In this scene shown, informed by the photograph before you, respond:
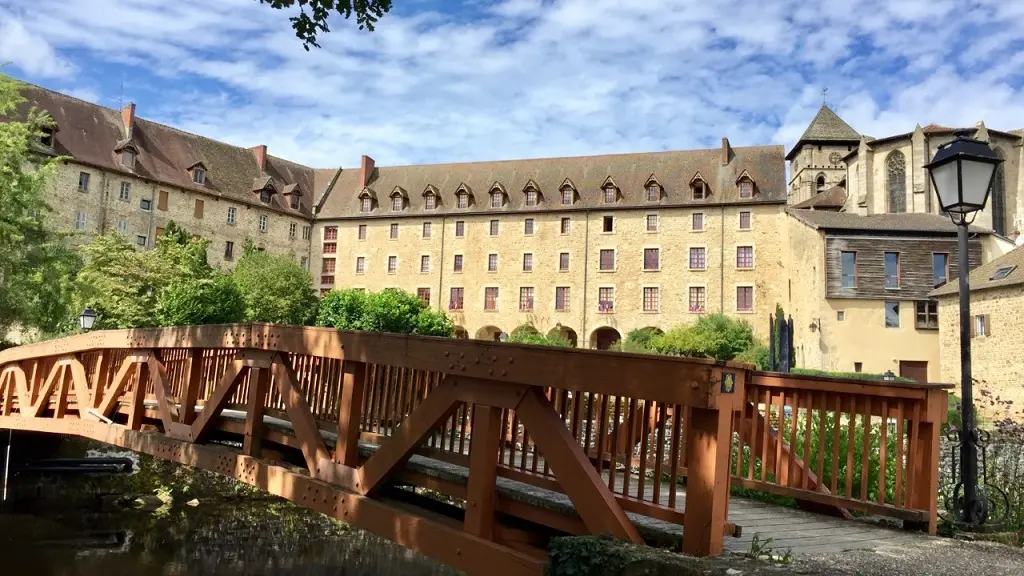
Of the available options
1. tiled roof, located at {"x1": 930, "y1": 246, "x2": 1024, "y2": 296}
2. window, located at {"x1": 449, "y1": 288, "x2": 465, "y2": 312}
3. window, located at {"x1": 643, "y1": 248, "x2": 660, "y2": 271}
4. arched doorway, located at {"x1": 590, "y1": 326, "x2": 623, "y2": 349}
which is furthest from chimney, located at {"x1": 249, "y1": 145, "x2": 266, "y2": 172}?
tiled roof, located at {"x1": 930, "y1": 246, "x2": 1024, "y2": 296}

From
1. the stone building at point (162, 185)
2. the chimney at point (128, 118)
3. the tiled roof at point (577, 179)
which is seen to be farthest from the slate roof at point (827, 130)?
the chimney at point (128, 118)

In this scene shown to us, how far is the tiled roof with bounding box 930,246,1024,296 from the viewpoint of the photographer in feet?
74.5

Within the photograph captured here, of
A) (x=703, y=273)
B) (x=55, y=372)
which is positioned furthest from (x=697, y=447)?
(x=703, y=273)

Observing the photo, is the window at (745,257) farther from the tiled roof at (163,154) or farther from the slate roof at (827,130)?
the tiled roof at (163,154)

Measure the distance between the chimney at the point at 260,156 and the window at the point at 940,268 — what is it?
38.8 m

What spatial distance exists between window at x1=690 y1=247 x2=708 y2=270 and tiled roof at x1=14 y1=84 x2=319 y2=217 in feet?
82.9

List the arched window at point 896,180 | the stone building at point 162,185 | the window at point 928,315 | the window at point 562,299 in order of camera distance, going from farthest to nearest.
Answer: the arched window at point 896,180
the window at point 562,299
the stone building at point 162,185
the window at point 928,315

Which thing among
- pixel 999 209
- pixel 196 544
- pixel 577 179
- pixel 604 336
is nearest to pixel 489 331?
pixel 604 336

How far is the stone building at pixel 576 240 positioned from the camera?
127ft

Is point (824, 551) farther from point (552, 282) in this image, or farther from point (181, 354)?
point (552, 282)

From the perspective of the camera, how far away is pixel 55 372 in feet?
33.4

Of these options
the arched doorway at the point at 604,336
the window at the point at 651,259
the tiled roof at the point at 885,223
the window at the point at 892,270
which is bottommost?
the arched doorway at the point at 604,336

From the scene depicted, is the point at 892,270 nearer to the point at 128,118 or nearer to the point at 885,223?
the point at 885,223

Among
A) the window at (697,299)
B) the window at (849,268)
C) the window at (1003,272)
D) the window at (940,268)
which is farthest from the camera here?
the window at (697,299)
